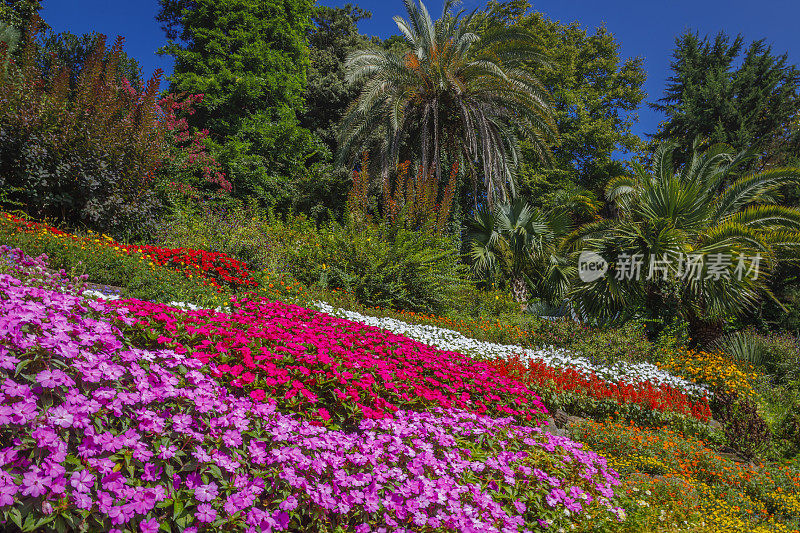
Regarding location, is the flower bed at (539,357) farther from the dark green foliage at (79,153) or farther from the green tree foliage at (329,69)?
the green tree foliage at (329,69)

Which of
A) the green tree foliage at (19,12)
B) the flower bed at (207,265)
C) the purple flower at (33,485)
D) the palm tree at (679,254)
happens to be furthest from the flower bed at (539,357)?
the green tree foliage at (19,12)

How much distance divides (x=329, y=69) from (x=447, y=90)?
383 inches

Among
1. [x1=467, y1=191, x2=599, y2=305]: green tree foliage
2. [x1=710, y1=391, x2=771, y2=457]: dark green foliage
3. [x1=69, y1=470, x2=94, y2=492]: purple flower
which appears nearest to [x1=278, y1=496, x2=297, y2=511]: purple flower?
[x1=69, y1=470, x2=94, y2=492]: purple flower

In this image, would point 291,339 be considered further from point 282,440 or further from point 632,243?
point 632,243

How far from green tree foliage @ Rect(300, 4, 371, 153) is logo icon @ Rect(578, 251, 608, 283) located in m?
13.3

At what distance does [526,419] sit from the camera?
4004mm

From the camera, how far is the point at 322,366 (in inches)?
123

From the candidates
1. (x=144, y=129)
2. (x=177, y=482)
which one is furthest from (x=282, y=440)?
(x=144, y=129)

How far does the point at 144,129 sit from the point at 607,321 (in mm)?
9731

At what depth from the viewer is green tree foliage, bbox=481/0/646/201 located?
19.8 m

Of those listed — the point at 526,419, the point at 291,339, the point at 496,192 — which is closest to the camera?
the point at 291,339

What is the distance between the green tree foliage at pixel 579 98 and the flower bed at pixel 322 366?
1545 centimetres

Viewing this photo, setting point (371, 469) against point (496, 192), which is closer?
point (371, 469)

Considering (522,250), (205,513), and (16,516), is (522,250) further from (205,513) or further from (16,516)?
(16,516)
